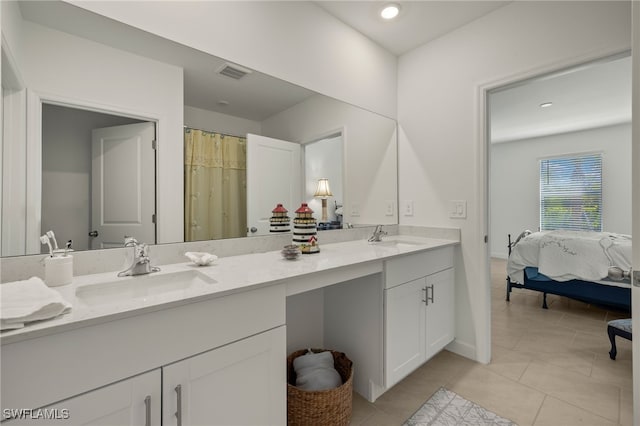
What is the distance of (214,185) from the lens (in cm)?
156

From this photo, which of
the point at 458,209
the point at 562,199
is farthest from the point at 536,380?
the point at 562,199

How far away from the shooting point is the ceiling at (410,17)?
76.9 inches

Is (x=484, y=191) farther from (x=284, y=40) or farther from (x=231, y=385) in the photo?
(x=231, y=385)

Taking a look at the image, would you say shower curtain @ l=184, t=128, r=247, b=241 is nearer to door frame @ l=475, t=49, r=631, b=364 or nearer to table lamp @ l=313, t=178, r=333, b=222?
table lamp @ l=313, t=178, r=333, b=222

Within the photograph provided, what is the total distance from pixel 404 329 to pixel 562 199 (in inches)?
217

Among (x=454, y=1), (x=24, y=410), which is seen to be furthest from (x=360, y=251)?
(x=454, y=1)

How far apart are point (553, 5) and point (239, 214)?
2.28 meters

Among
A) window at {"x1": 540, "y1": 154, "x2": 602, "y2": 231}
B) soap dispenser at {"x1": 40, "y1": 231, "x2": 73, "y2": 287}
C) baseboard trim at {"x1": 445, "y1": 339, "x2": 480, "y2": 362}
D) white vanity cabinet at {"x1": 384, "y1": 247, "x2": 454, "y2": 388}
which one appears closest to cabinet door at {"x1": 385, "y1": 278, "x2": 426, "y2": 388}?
white vanity cabinet at {"x1": 384, "y1": 247, "x2": 454, "y2": 388}

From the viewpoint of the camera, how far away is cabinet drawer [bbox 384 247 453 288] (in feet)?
5.26

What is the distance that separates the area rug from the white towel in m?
1.59

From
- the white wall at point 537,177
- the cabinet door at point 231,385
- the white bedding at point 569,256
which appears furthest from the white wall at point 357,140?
the white wall at point 537,177

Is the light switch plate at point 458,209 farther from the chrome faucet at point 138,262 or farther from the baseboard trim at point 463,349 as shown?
the chrome faucet at point 138,262

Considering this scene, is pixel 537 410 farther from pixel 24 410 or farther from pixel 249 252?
pixel 24 410

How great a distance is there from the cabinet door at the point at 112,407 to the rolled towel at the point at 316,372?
2.77ft
